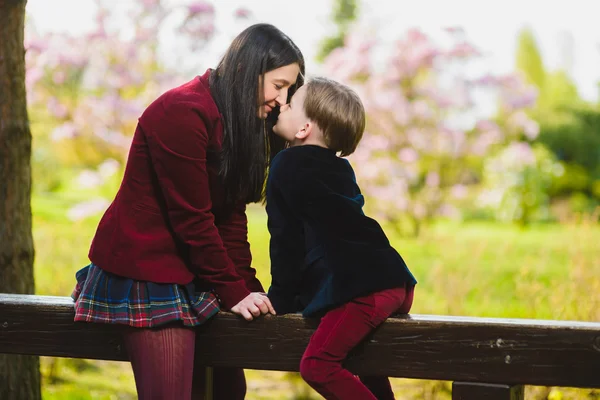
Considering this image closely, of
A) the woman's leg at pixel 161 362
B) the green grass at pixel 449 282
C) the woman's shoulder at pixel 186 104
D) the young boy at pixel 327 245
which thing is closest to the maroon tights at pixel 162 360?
the woman's leg at pixel 161 362

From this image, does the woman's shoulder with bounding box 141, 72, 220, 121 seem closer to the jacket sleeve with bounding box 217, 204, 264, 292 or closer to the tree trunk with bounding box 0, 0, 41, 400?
the jacket sleeve with bounding box 217, 204, 264, 292

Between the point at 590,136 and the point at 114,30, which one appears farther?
the point at 590,136

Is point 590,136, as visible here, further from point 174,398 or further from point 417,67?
point 174,398

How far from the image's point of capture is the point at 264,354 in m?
2.07

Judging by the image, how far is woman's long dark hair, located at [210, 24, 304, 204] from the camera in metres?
2.04

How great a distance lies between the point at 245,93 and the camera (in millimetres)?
2043

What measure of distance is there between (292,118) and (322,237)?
343 millimetres

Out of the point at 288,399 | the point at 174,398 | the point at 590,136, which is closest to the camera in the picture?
the point at 174,398

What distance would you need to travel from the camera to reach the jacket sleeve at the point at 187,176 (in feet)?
6.35

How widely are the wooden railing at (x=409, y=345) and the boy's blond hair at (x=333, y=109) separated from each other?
1.65ft

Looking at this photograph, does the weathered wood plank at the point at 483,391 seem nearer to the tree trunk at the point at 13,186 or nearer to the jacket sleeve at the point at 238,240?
the jacket sleeve at the point at 238,240

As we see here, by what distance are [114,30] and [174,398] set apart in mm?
6272

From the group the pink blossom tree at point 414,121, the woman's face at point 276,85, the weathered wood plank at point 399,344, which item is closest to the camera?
the weathered wood plank at point 399,344

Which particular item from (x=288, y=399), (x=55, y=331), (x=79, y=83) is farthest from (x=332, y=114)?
(x=79, y=83)
